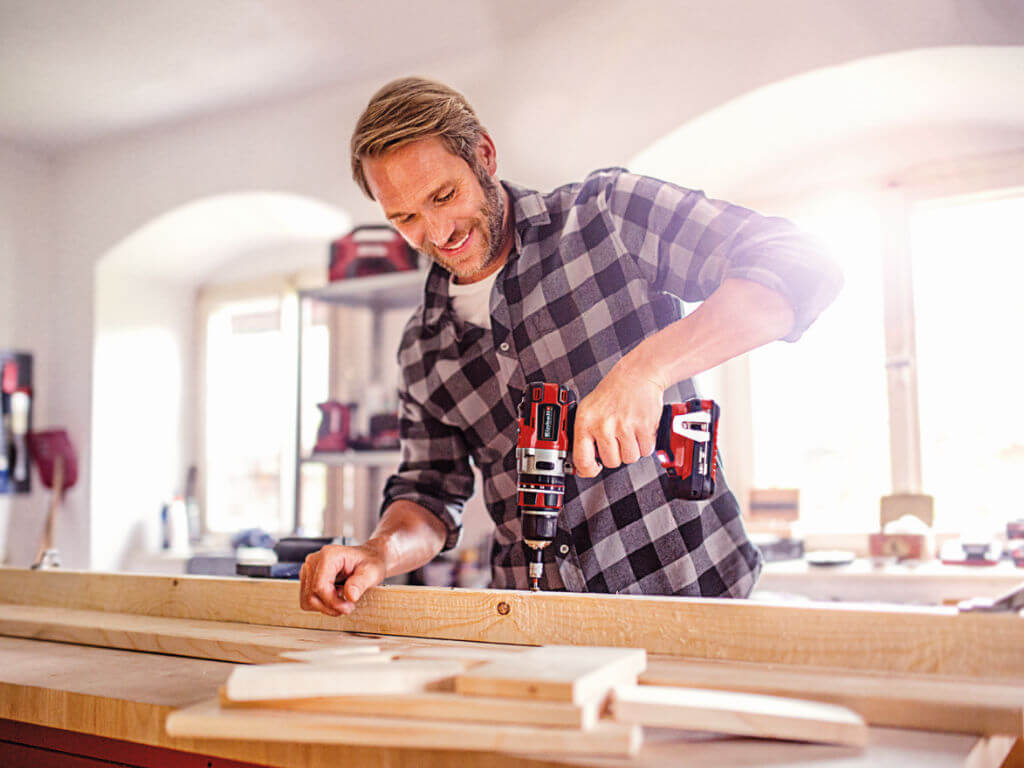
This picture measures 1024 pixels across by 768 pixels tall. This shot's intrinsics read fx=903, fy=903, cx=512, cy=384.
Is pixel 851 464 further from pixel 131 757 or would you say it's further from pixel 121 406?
pixel 121 406

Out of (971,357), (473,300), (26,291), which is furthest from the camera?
(26,291)

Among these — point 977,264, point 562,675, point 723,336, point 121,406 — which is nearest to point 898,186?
point 977,264

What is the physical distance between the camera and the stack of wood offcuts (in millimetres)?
738

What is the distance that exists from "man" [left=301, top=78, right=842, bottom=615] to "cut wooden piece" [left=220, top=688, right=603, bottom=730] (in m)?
0.48

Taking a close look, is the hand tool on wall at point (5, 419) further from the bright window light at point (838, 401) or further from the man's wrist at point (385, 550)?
the man's wrist at point (385, 550)

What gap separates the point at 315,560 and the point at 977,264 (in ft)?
8.82

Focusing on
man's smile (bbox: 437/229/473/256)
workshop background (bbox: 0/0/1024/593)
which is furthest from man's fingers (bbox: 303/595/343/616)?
workshop background (bbox: 0/0/1024/593)

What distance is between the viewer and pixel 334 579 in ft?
4.27

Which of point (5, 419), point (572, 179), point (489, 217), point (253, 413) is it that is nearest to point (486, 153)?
point (489, 217)

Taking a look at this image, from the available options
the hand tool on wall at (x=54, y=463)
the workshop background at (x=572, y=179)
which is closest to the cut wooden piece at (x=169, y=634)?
the workshop background at (x=572, y=179)

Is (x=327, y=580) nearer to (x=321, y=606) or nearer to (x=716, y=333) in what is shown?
(x=321, y=606)

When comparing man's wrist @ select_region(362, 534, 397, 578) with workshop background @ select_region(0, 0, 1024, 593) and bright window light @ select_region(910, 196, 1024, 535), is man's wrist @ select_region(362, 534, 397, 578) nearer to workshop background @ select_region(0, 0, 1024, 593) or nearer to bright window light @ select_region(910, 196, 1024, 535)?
workshop background @ select_region(0, 0, 1024, 593)

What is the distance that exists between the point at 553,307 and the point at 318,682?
0.90 metres

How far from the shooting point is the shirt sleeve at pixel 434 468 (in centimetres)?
175
